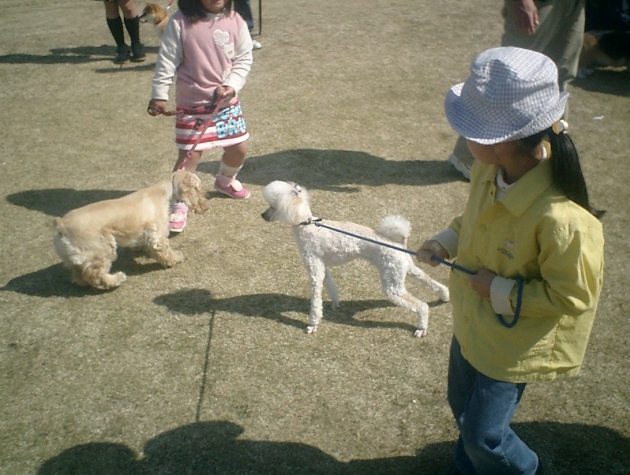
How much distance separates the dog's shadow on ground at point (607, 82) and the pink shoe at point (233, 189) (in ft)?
15.3

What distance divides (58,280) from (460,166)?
332 centimetres

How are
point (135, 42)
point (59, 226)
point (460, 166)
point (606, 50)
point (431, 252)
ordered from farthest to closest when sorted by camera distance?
1. point (135, 42)
2. point (606, 50)
3. point (460, 166)
4. point (59, 226)
5. point (431, 252)

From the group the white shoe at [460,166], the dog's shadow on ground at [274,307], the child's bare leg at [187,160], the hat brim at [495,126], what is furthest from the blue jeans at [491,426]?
the white shoe at [460,166]

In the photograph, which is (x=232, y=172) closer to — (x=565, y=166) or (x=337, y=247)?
(x=337, y=247)

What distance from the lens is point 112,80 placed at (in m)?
7.04

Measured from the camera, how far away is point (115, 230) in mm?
3564

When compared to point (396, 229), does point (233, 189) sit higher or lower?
lower

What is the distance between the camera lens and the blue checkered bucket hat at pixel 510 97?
1521 millimetres

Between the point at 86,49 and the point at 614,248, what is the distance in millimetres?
7504

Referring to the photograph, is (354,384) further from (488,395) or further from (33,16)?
(33,16)

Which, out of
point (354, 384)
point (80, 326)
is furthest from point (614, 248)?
point (80, 326)

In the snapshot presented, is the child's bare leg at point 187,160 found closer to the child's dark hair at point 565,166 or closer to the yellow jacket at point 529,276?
the yellow jacket at point 529,276

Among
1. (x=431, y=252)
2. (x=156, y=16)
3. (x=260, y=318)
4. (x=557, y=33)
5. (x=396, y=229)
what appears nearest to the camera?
(x=431, y=252)

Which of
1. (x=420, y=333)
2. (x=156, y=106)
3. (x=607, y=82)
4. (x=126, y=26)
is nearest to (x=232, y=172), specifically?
(x=156, y=106)
